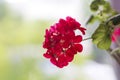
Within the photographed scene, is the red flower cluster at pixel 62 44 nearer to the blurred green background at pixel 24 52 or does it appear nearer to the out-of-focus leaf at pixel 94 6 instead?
the out-of-focus leaf at pixel 94 6

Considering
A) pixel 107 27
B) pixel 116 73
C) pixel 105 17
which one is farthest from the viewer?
pixel 116 73

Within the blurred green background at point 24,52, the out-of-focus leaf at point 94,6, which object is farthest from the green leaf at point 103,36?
the blurred green background at point 24,52

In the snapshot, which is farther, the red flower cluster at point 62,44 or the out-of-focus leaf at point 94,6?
the out-of-focus leaf at point 94,6

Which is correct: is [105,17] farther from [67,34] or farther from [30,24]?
[30,24]

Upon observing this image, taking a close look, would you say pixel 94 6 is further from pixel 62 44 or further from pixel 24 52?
pixel 24 52

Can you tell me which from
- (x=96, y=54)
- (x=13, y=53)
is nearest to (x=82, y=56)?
(x=96, y=54)

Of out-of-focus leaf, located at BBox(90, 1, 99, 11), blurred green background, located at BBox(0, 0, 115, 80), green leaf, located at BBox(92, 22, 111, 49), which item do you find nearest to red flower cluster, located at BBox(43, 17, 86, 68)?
green leaf, located at BBox(92, 22, 111, 49)

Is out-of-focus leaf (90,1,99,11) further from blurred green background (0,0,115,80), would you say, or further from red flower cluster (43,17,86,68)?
blurred green background (0,0,115,80)

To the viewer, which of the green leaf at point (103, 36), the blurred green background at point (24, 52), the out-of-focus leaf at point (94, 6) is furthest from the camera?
the blurred green background at point (24, 52)
